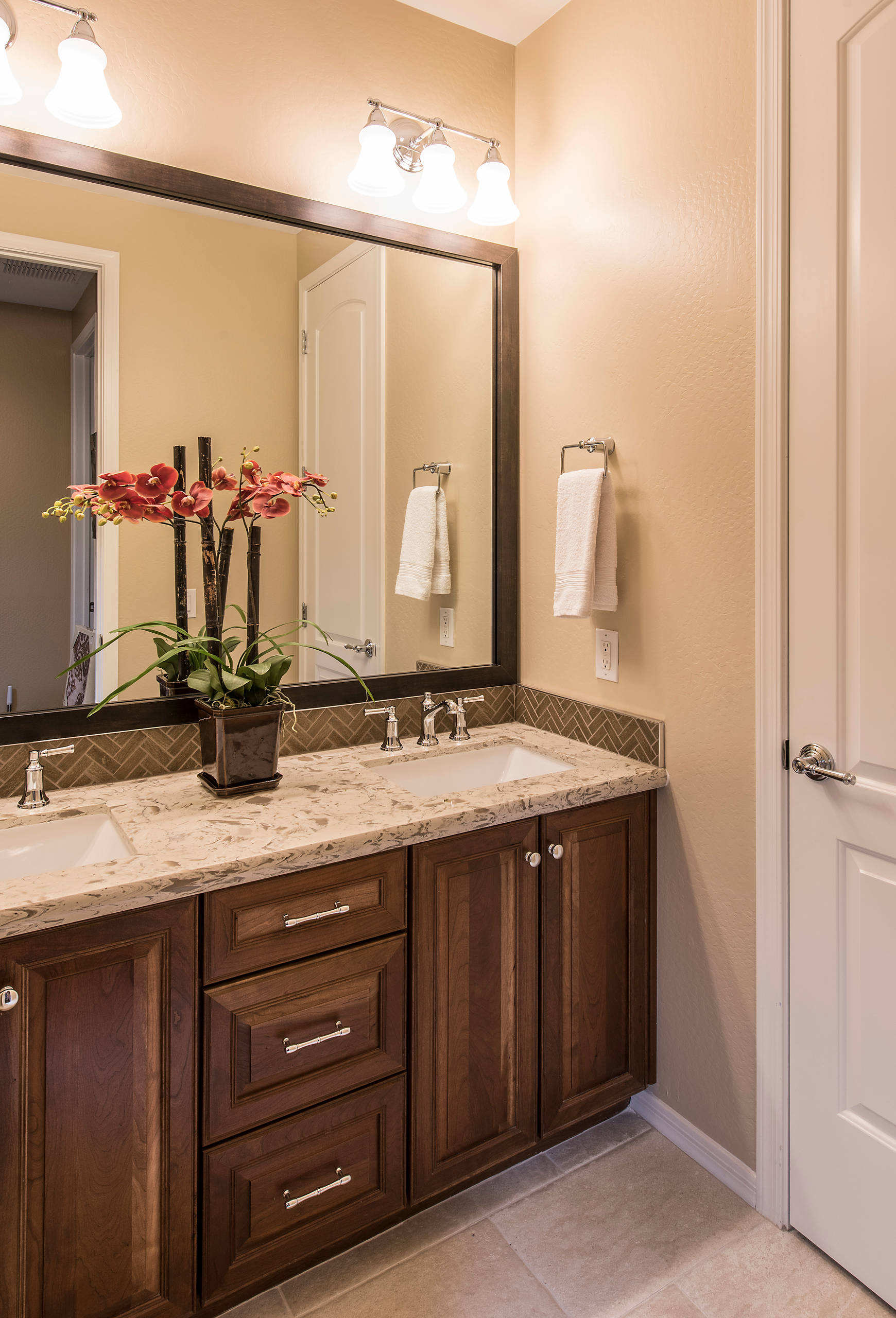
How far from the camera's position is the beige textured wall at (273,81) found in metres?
1.58

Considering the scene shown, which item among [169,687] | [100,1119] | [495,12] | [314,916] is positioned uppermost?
[495,12]

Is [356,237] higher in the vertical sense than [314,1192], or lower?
higher

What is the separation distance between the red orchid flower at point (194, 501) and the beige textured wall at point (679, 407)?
35.8 inches

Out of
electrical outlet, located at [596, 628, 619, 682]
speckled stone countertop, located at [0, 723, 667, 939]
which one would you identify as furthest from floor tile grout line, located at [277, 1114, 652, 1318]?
electrical outlet, located at [596, 628, 619, 682]

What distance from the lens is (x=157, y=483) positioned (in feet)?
4.77

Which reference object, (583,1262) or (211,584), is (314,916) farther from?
(583,1262)

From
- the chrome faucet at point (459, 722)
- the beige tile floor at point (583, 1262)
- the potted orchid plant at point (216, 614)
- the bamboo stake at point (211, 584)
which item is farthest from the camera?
the chrome faucet at point (459, 722)

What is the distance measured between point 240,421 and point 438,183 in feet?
2.46

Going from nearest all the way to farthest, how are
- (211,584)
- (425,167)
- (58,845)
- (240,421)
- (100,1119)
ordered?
(100,1119) < (58,845) < (211,584) < (240,421) < (425,167)

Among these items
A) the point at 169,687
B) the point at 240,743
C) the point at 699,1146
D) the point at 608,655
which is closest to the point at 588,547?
the point at 608,655

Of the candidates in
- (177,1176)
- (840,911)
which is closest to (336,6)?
(840,911)

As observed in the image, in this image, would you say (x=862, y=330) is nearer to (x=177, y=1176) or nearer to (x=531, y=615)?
(x=531, y=615)

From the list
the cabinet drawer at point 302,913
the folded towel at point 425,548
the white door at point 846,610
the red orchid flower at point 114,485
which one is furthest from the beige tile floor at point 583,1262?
the red orchid flower at point 114,485

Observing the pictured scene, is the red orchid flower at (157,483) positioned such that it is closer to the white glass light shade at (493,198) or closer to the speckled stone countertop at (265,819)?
the speckled stone countertop at (265,819)
